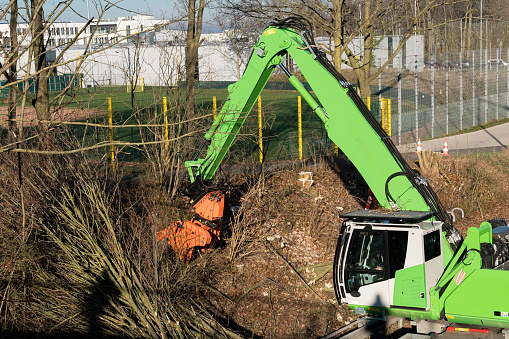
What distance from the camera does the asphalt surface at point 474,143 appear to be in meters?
22.0

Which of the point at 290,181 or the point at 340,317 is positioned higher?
the point at 290,181

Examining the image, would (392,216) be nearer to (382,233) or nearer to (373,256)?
(382,233)

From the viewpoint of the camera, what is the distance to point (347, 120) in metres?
8.81

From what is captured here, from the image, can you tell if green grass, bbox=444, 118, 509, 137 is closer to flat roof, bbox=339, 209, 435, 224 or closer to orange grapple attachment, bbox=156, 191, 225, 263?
orange grapple attachment, bbox=156, 191, 225, 263

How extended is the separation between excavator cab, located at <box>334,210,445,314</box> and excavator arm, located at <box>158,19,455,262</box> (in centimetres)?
58

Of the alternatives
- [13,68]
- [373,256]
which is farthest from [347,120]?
[13,68]

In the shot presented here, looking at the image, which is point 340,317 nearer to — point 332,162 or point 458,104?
point 332,162

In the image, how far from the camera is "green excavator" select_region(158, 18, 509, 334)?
7.51 metres

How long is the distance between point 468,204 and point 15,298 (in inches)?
468

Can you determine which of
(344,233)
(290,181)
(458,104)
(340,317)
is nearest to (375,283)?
(344,233)

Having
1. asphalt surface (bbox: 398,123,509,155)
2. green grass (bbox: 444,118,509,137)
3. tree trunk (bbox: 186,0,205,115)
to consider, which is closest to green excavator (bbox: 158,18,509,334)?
tree trunk (bbox: 186,0,205,115)

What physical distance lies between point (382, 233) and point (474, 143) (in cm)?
1870

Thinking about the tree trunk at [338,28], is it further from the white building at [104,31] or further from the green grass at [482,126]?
the green grass at [482,126]

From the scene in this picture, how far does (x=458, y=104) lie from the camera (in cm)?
2814
